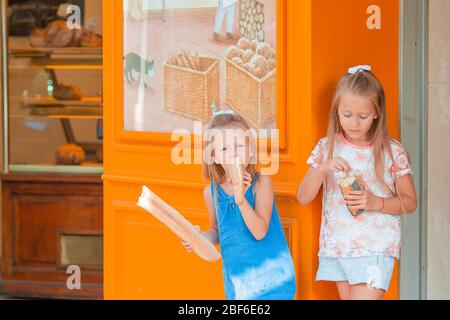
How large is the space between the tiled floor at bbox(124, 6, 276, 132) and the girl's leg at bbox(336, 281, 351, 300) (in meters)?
0.97

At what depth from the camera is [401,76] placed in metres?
4.28

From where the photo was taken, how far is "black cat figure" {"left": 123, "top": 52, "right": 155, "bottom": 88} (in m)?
4.64

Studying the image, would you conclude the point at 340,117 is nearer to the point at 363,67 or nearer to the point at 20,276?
the point at 363,67

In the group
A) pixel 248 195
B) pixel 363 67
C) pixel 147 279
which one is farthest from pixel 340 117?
pixel 147 279

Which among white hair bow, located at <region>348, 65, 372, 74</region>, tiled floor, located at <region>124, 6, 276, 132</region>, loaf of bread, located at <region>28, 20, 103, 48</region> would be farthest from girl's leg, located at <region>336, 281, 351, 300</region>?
loaf of bread, located at <region>28, 20, 103, 48</region>

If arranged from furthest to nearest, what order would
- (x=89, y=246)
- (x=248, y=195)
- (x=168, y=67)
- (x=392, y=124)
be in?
(x=89, y=246) < (x=168, y=67) < (x=392, y=124) < (x=248, y=195)

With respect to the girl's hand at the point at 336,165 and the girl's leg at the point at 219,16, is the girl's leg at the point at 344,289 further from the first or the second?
the girl's leg at the point at 219,16

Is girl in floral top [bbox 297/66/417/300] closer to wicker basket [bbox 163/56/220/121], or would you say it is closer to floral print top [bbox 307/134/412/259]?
floral print top [bbox 307/134/412/259]

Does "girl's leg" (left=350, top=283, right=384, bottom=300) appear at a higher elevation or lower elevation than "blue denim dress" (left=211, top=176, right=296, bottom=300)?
lower

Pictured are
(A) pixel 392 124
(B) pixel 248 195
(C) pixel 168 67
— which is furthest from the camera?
(C) pixel 168 67

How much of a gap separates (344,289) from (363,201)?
0.40 metres

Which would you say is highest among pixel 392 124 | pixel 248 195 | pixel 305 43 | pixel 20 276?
pixel 305 43

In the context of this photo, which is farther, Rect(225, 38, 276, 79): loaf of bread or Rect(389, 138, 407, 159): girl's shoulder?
Rect(225, 38, 276, 79): loaf of bread

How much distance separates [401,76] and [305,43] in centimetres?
58
